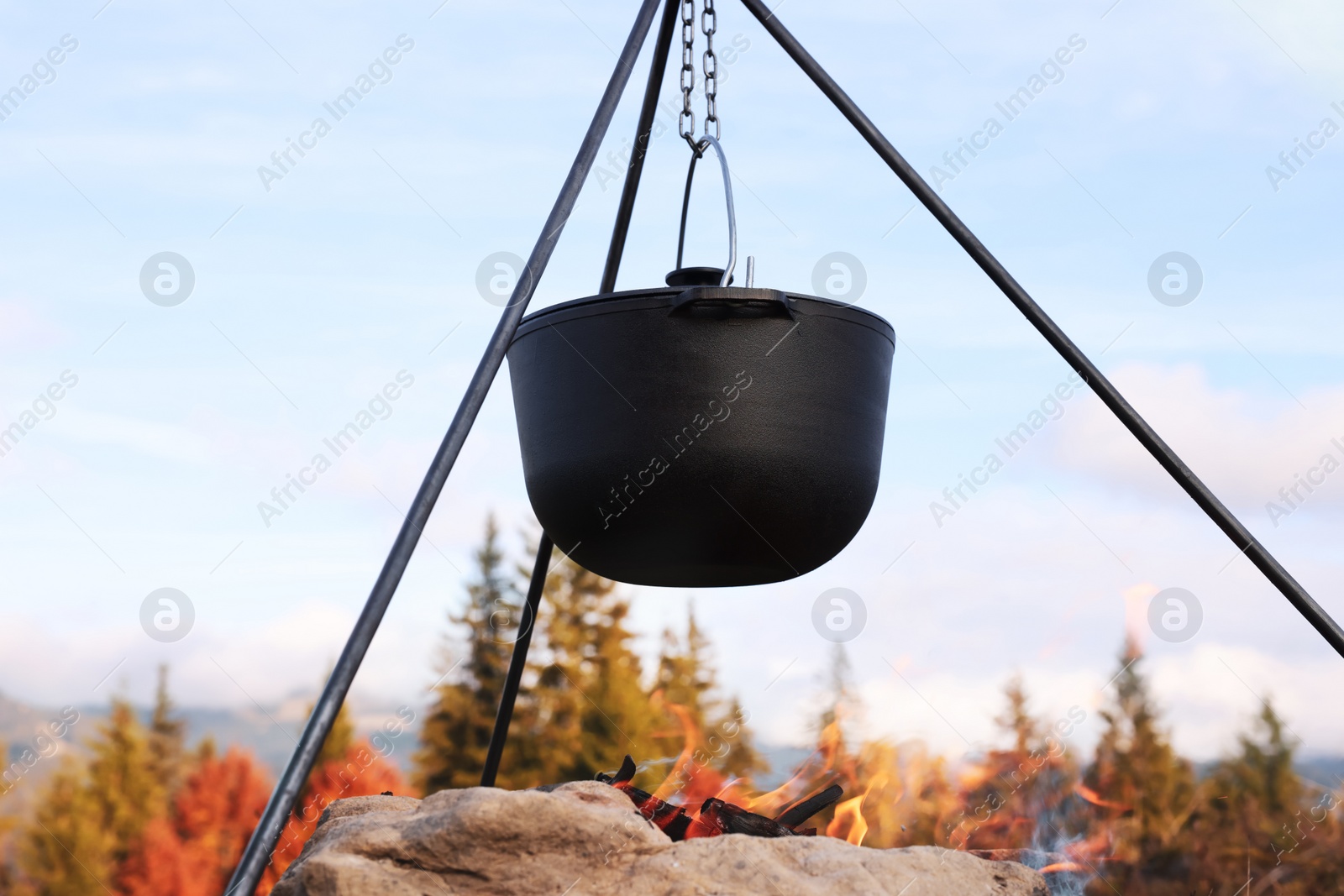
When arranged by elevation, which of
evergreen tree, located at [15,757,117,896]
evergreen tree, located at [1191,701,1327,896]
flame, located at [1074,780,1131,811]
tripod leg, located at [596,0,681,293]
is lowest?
evergreen tree, located at [15,757,117,896]

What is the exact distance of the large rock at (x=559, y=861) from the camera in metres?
1.78

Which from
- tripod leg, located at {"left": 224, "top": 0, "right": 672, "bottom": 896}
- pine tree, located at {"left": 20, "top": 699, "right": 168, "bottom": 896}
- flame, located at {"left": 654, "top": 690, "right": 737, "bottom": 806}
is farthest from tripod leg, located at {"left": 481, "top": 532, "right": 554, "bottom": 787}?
pine tree, located at {"left": 20, "top": 699, "right": 168, "bottom": 896}

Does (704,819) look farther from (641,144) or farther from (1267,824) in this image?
(1267,824)

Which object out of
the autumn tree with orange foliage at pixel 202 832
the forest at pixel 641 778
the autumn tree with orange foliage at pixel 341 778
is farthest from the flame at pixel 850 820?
the autumn tree with orange foliage at pixel 202 832

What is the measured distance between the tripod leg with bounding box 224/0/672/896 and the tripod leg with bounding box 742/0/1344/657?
15.1 inches

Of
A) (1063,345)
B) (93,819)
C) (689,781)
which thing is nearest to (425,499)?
(689,781)

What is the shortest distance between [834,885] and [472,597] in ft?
16.2

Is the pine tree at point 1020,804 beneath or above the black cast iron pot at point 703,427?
beneath

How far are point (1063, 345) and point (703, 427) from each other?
0.85m

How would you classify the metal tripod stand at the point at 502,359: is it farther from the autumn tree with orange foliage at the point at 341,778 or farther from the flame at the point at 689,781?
the autumn tree with orange foliage at the point at 341,778

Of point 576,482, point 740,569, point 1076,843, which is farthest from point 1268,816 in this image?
point 576,482

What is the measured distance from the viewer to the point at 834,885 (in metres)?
1.81

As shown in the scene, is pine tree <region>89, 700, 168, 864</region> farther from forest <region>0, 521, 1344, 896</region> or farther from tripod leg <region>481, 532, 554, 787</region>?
tripod leg <region>481, 532, 554, 787</region>

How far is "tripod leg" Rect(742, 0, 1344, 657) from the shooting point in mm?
2443
